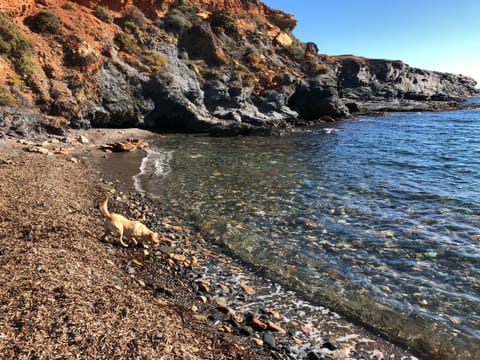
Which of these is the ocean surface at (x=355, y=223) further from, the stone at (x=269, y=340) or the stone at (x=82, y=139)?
the stone at (x=82, y=139)

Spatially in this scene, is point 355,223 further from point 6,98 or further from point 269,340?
point 6,98

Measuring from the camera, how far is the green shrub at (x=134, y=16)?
35.7m

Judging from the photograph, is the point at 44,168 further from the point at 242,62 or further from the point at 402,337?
the point at 242,62

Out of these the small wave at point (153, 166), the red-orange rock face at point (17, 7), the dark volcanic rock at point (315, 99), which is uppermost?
the red-orange rock face at point (17, 7)

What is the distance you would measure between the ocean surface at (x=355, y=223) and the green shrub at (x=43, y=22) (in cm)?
1376

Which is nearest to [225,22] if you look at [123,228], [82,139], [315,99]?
[315,99]

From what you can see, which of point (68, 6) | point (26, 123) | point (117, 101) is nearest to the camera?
point (26, 123)

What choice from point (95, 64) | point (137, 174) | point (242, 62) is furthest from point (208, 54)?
point (137, 174)

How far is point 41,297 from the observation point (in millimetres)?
4473

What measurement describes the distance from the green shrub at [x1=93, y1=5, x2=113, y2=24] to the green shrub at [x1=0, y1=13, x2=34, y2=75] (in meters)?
12.4

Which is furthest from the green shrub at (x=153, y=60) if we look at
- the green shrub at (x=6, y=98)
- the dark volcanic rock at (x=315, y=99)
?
the dark volcanic rock at (x=315, y=99)

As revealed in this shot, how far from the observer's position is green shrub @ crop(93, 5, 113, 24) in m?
32.9

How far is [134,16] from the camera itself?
35.9 m

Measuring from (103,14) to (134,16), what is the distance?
12.7ft
